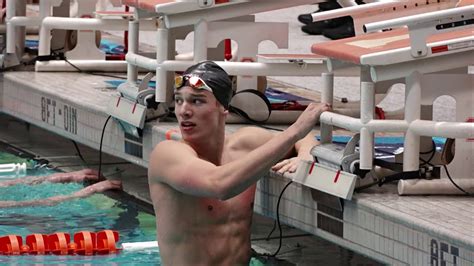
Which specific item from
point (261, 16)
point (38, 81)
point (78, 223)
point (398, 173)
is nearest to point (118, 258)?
point (78, 223)

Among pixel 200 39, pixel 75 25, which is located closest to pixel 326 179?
pixel 200 39

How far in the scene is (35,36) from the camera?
11.2 meters

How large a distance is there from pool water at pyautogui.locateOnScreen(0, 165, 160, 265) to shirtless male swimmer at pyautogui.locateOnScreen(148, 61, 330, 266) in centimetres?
156

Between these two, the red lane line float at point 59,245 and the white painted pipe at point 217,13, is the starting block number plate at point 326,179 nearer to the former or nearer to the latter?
the red lane line float at point 59,245

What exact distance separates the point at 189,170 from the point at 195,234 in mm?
305

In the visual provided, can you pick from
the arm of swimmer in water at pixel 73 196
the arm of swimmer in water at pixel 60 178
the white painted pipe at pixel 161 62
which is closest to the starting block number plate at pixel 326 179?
the white painted pipe at pixel 161 62

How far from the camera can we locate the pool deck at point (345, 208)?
16.3 ft

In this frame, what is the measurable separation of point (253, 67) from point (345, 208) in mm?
1604

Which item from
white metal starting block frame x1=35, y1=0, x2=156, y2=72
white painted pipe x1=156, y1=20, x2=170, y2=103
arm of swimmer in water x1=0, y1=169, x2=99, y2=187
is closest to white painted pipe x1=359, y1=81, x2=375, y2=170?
white painted pipe x1=156, y1=20, x2=170, y2=103

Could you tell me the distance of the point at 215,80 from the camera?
15.5ft

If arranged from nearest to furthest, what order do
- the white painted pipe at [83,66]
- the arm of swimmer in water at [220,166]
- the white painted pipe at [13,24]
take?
the arm of swimmer in water at [220,166], the white painted pipe at [13,24], the white painted pipe at [83,66]

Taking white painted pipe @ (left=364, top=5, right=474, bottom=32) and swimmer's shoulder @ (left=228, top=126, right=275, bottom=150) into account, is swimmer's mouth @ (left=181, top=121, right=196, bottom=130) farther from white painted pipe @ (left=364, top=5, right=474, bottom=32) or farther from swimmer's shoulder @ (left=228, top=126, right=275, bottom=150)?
white painted pipe @ (left=364, top=5, right=474, bottom=32)

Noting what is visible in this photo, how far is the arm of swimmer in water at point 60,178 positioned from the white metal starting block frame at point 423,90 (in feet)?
8.55

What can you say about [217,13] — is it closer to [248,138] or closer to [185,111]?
[248,138]
